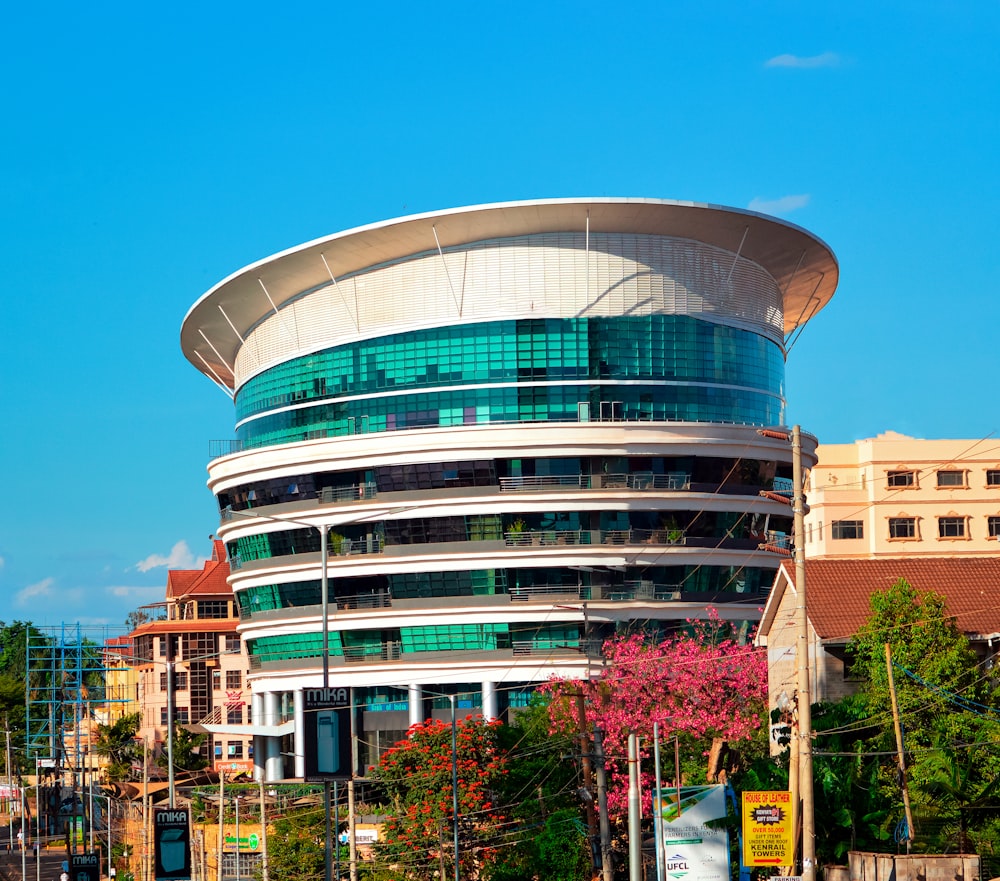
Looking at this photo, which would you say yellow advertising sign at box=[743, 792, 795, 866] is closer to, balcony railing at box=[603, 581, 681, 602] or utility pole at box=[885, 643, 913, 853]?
utility pole at box=[885, 643, 913, 853]

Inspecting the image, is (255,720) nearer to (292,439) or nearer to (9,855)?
(292,439)

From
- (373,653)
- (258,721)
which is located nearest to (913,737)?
(373,653)

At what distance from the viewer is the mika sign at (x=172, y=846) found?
35656 millimetres

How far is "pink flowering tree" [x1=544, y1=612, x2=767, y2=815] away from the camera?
6406 cm

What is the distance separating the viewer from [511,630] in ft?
265

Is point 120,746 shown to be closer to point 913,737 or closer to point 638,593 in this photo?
point 638,593

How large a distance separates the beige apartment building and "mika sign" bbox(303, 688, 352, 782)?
9089cm

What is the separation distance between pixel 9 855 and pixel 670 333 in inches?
2360

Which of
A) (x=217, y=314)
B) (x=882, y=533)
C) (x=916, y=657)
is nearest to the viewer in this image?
(x=916, y=657)

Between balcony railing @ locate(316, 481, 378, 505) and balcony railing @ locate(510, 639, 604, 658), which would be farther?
balcony railing @ locate(316, 481, 378, 505)

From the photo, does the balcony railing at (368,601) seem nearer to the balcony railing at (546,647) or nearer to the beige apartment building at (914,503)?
the balcony railing at (546,647)

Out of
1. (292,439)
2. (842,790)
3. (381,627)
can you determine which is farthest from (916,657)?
(292,439)

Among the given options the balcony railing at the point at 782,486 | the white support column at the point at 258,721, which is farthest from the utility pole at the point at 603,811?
the white support column at the point at 258,721

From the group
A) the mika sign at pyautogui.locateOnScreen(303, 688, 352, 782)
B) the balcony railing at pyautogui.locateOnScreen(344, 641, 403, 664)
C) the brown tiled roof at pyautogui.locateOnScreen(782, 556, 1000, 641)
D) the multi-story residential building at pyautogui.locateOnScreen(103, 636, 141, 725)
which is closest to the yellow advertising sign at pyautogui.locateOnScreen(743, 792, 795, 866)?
the mika sign at pyautogui.locateOnScreen(303, 688, 352, 782)
